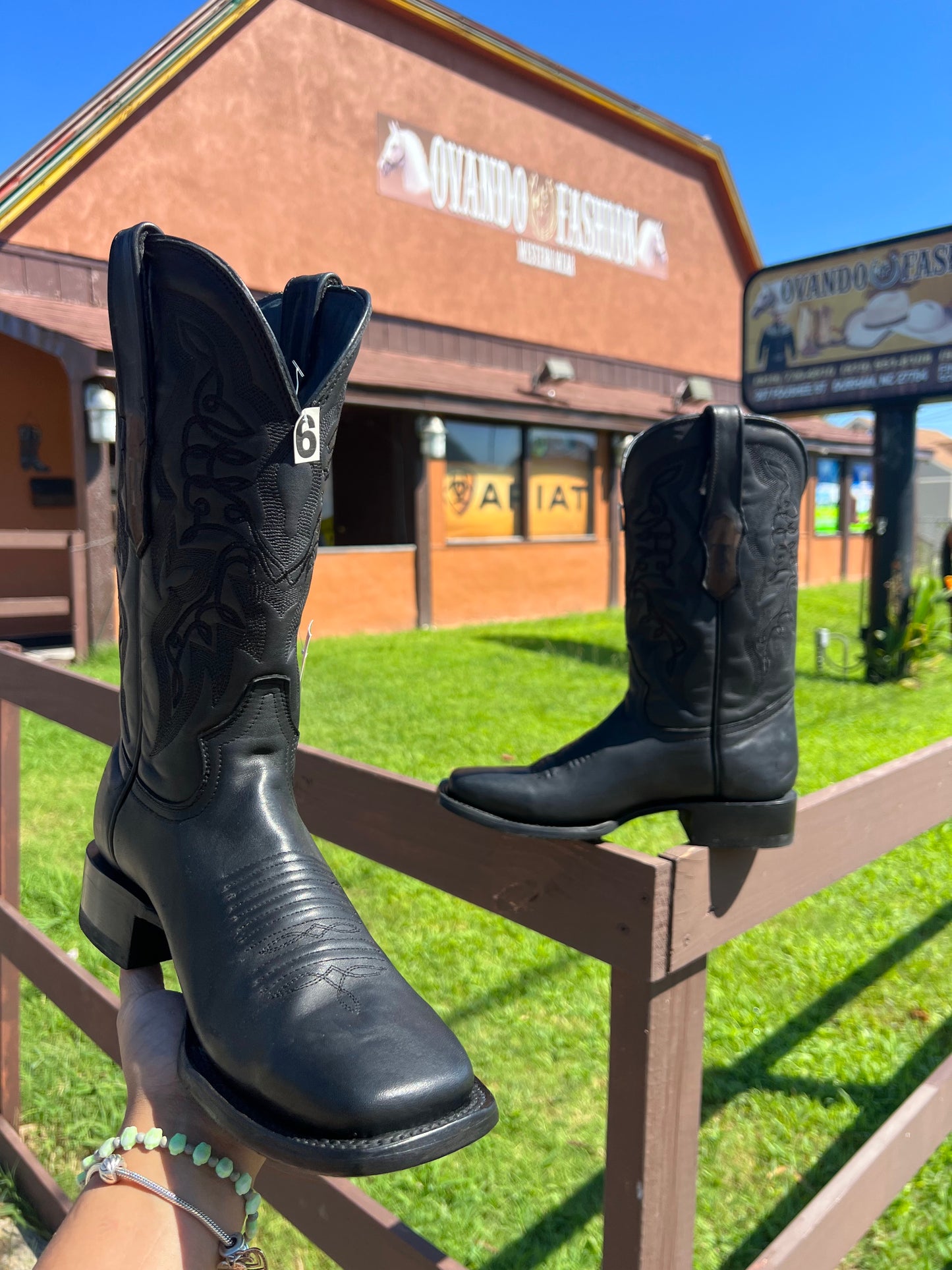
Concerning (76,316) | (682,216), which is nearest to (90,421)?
(76,316)

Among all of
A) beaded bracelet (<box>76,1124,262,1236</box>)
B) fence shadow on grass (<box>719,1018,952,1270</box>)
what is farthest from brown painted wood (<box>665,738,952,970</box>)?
fence shadow on grass (<box>719,1018,952,1270</box>)

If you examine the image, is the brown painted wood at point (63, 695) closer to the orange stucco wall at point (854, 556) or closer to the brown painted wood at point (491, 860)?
the brown painted wood at point (491, 860)

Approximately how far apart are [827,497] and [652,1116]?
54.2 feet

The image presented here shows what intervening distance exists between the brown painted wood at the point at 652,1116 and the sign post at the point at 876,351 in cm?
700

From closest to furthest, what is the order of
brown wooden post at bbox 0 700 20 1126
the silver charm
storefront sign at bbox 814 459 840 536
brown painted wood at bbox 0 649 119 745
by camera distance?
the silver charm < brown painted wood at bbox 0 649 119 745 < brown wooden post at bbox 0 700 20 1126 < storefront sign at bbox 814 459 840 536

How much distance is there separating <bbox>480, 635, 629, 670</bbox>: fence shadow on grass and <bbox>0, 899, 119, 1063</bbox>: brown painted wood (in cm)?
600

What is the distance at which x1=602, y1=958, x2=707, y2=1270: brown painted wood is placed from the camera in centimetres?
90

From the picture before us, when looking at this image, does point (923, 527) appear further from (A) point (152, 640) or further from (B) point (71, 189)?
(A) point (152, 640)

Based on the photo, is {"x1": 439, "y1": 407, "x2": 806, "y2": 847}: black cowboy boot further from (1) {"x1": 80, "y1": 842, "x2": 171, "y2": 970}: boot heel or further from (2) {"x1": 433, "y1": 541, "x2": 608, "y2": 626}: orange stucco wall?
(2) {"x1": 433, "y1": 541, "x2": 608, "y2": 626}: orange stucco wall

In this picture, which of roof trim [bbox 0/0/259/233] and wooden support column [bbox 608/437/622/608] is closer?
roof trim [bbox 0/0/259/233]

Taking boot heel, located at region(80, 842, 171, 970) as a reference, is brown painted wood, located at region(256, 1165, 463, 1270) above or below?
below

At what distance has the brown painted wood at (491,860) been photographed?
35.7 inches

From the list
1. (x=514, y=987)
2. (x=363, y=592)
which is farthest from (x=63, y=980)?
(x=363, y=592)

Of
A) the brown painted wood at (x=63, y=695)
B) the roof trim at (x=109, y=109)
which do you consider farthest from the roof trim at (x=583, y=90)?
the brown painted wood at (x=63, y=695)
